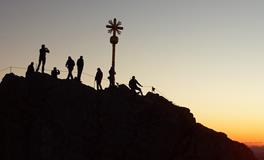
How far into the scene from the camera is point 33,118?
41.8 m

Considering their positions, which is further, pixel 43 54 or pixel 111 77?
pixel 111 77

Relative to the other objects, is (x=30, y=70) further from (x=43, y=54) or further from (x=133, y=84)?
(x=133, y=84)

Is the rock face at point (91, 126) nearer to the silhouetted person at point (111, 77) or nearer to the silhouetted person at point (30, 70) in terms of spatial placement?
the silhouetted person at point (30, 70)

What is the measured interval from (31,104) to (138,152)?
9928 millimetres

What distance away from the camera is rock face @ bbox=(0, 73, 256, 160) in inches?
1614

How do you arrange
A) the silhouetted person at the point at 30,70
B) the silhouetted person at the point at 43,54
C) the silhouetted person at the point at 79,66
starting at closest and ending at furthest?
the silhouetted person at the point at 43,54 < the silhouetted person at the point at 30,70 < the silhouetted person at the point at 79,66

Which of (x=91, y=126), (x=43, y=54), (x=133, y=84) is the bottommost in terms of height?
(x=91, y=126)

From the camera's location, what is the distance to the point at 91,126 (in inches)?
1651

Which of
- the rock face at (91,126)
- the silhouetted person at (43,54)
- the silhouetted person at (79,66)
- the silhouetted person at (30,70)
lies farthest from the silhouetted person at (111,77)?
the silhouetted person at (30,70)

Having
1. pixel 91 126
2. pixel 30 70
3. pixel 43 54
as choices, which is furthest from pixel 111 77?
pixel 30 70

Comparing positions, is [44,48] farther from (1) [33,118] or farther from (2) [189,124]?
(2) [189,124]

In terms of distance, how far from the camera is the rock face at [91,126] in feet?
135

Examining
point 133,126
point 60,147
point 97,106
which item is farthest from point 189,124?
point 60,147

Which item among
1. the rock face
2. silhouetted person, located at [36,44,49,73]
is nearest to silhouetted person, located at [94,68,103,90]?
the rock face
